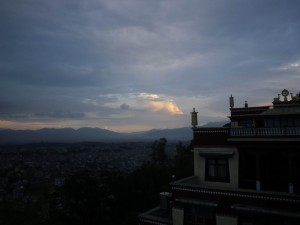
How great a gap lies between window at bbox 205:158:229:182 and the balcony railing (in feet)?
7.46

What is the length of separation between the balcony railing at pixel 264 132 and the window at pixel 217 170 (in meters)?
2.27

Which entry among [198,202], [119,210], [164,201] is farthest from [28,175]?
[198,202]

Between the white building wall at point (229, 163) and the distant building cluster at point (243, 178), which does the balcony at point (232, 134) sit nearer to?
the distant building cluster at point (243, 178)

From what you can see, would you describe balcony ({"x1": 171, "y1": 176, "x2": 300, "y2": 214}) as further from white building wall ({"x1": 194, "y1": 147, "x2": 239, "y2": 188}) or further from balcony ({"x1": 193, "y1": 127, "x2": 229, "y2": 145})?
balcony ({"x1": 193, "y1": 127, "x2": 229, "y2": 145})

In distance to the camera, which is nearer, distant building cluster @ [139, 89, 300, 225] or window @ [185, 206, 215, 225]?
distant building cluster @ [139, 89, 300, 225]

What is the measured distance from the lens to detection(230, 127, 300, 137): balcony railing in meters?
16.5

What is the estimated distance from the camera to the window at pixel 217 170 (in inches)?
780

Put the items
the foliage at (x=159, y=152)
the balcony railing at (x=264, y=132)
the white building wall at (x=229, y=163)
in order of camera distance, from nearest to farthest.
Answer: the balcony railing at (x=264, y=132)
the white building wall at (x=229, y=163)
the foliage at (x=159, y=152)

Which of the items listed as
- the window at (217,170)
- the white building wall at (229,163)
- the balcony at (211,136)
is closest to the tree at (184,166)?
the white building wall at (229,163)

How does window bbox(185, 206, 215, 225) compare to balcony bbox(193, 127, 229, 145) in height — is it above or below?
below

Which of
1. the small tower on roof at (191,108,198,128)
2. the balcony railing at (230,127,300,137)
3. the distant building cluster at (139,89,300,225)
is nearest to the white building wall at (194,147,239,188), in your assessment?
the distant building cluster at (139,89,300,225)

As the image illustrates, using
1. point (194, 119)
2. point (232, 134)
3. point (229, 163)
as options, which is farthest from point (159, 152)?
point (232, 134)

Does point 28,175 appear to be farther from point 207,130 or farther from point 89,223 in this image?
point 207,130

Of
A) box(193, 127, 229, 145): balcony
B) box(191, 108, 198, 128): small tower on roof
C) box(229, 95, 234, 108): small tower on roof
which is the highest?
box(229, 95, 234, 108): small tower on roof
